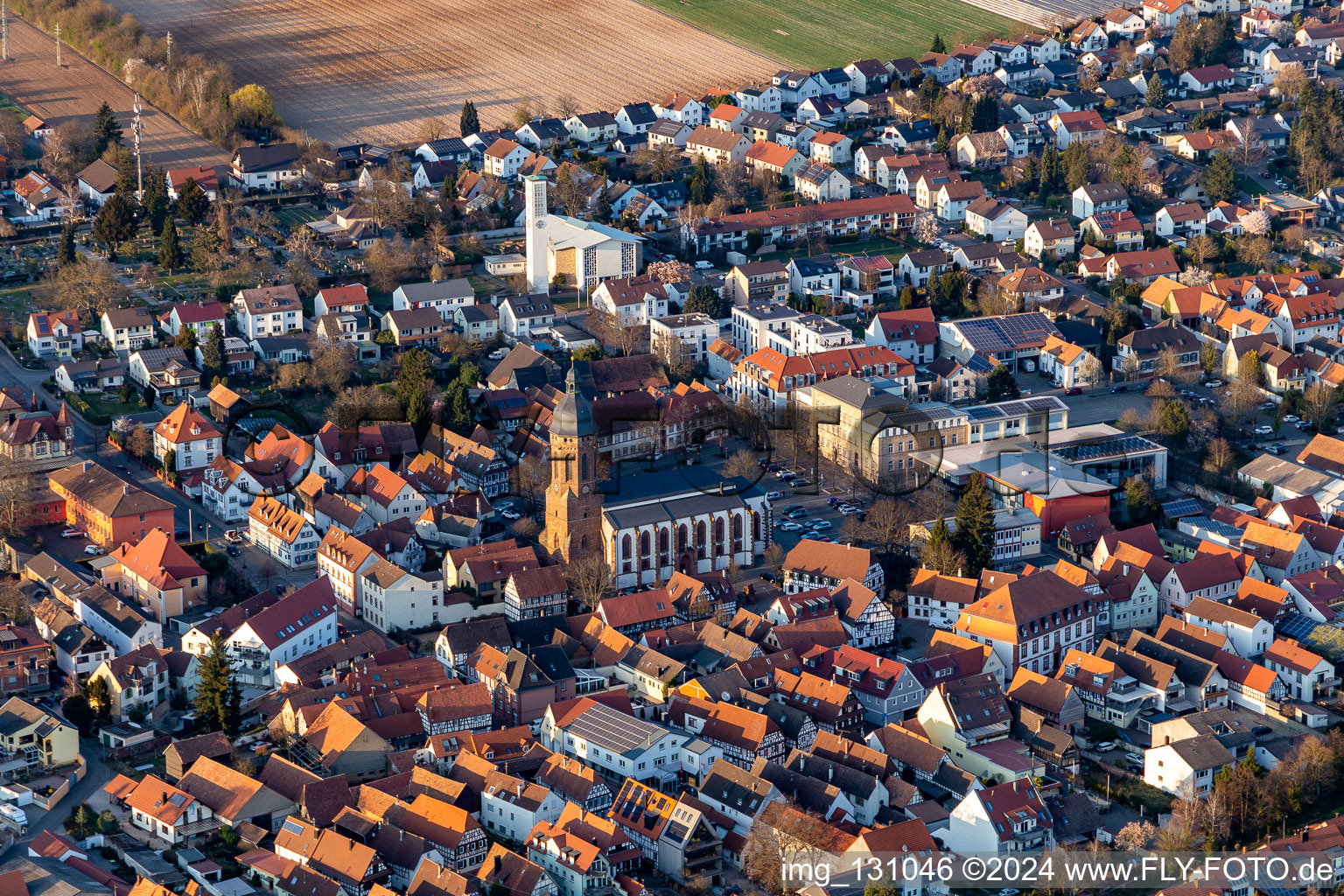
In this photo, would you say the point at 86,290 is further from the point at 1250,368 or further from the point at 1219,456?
the point at 1250,368

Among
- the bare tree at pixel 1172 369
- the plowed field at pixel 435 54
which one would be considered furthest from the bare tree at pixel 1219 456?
the plowed field at pixel 435 54

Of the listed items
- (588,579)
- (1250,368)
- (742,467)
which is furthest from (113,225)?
(1250,368)

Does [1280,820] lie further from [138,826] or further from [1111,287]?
[1111,287]

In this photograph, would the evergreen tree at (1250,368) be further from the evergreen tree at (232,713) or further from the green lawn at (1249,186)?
the evergreen tree at (232,713)

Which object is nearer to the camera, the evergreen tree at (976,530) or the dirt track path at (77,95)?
the evergreen tree at (976,530)

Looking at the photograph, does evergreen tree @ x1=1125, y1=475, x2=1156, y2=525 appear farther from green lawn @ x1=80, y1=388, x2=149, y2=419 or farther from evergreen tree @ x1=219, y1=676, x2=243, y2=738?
green lawn @ x1=80, y1=388, x2=149, y2=419
